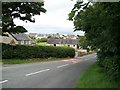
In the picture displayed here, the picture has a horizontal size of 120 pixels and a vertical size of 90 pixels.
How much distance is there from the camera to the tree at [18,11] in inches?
1597

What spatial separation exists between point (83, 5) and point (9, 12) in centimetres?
2391

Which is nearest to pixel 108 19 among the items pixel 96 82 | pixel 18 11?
pixel 96 82

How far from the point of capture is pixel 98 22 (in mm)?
17797

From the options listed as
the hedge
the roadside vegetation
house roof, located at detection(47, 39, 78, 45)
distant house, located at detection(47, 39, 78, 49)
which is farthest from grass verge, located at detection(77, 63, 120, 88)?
house roof, located at detection(47, 39, 78, 45)

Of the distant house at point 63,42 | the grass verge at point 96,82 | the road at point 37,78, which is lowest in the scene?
the grass verge at point 96,82

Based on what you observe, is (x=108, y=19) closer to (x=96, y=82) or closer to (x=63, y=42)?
(x=96, y=82)

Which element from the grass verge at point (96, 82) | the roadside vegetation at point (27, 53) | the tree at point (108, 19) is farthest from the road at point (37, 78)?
the roadside vegetation at point (27, 53)

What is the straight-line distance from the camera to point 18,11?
42156mm

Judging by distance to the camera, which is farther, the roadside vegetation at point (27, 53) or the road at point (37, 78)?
the roadside vegetation at point (27, 53)

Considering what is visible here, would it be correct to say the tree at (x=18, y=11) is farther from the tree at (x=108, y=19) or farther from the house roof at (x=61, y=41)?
the house roof at (x=61, y=41)

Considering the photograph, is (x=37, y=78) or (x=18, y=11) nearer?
(x=37, y=78)

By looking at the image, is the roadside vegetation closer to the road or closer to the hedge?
the hedge

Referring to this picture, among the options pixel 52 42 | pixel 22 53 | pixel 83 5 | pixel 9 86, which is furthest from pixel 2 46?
pixel 52 42

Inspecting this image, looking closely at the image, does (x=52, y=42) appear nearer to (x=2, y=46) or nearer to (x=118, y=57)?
(x=2, y=46)
